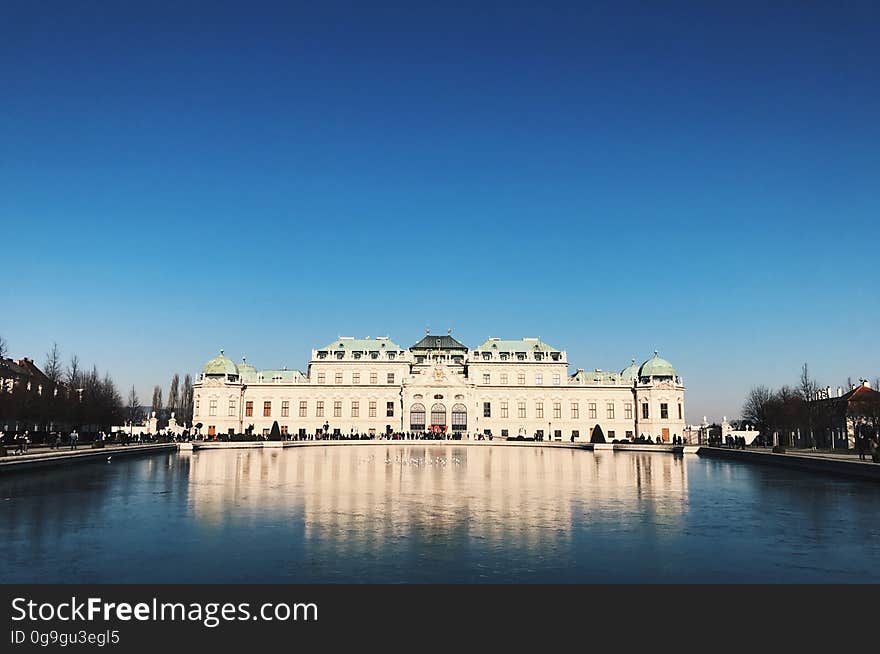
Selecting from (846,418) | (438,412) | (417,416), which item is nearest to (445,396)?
(438,412)

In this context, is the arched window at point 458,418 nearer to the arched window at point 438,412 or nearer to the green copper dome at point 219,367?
the arched window at point 438,412

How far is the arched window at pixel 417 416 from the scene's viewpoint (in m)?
101

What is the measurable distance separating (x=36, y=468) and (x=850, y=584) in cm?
3947

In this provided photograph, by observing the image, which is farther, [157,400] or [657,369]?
[157,400]

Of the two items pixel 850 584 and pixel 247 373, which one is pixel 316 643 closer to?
pixel 850 584

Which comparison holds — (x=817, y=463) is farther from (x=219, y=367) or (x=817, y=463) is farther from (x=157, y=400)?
(x=157, y=400)

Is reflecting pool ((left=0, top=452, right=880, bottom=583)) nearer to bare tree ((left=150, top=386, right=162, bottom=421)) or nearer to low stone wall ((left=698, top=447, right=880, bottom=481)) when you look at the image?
low stone wall ((left=698, top=447, right=880, bottom=481))

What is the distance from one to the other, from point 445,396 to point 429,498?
75240mm

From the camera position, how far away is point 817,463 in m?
41.8

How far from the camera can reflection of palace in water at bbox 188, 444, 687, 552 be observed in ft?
62.4

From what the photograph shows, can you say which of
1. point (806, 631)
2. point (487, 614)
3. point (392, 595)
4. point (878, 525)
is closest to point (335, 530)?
point (392, 595)

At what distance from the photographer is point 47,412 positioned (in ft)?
208

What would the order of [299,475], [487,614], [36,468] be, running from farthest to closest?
[36,468] → [299,475] → [487,614]

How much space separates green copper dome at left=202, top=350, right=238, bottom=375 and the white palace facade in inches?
5.8
